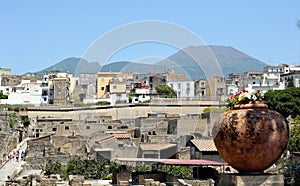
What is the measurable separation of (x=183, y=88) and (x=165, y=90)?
14.8 ft

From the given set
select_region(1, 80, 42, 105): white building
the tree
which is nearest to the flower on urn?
Result: the tree

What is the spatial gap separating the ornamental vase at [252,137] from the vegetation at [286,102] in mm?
40929

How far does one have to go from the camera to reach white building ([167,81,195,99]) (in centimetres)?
5464

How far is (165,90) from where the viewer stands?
5994 centimetres

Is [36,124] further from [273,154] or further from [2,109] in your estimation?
[273,154]

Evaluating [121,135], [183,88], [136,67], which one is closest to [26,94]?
[183,88]

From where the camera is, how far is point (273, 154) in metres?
10.8

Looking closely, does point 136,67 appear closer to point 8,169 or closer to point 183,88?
point 8,169

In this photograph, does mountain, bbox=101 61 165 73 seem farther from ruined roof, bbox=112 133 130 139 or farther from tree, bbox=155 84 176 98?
tree, bbox=155 84 176 98

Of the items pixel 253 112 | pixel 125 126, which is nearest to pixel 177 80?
pixel 125 126

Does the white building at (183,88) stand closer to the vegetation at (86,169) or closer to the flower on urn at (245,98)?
the vegetation at (86,169)

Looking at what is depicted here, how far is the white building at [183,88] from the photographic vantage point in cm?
5464

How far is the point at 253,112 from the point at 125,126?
111 feet

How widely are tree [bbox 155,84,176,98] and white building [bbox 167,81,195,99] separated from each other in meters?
0.42
